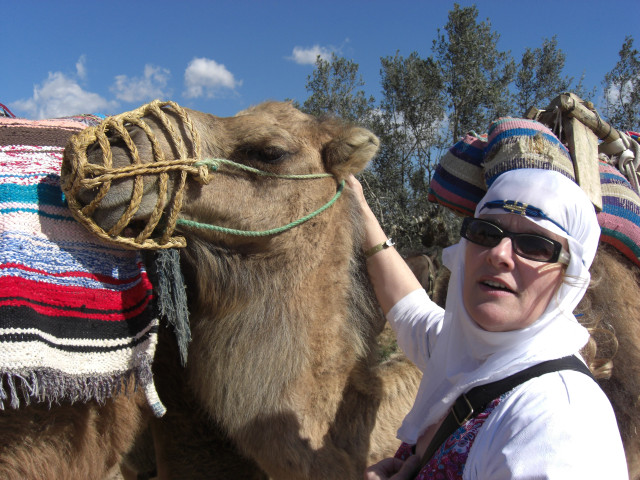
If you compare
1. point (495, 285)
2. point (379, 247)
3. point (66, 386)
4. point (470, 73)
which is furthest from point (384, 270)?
point (470, 73)

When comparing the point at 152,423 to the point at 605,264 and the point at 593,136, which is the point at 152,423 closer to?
the point at 605,264

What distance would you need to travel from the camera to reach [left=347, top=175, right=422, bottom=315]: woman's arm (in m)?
2.25

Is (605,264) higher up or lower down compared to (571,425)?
higher up

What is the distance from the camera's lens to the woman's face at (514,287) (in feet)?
4.51

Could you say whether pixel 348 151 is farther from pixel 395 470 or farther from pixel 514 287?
pixel 395 470

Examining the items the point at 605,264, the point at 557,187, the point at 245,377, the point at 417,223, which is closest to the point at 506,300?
the point at 557,187

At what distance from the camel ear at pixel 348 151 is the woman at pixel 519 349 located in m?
0.76

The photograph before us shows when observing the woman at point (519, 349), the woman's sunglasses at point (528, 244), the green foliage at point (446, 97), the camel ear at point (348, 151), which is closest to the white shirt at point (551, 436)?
the woman at point (519, 349)

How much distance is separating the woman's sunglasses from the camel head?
0.91 metres

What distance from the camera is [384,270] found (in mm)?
2320

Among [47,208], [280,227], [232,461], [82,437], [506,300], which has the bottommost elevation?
[232,461]

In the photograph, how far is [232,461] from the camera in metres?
2.62

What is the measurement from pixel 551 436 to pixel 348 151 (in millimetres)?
1500

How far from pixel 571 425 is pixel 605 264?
1584 mm
